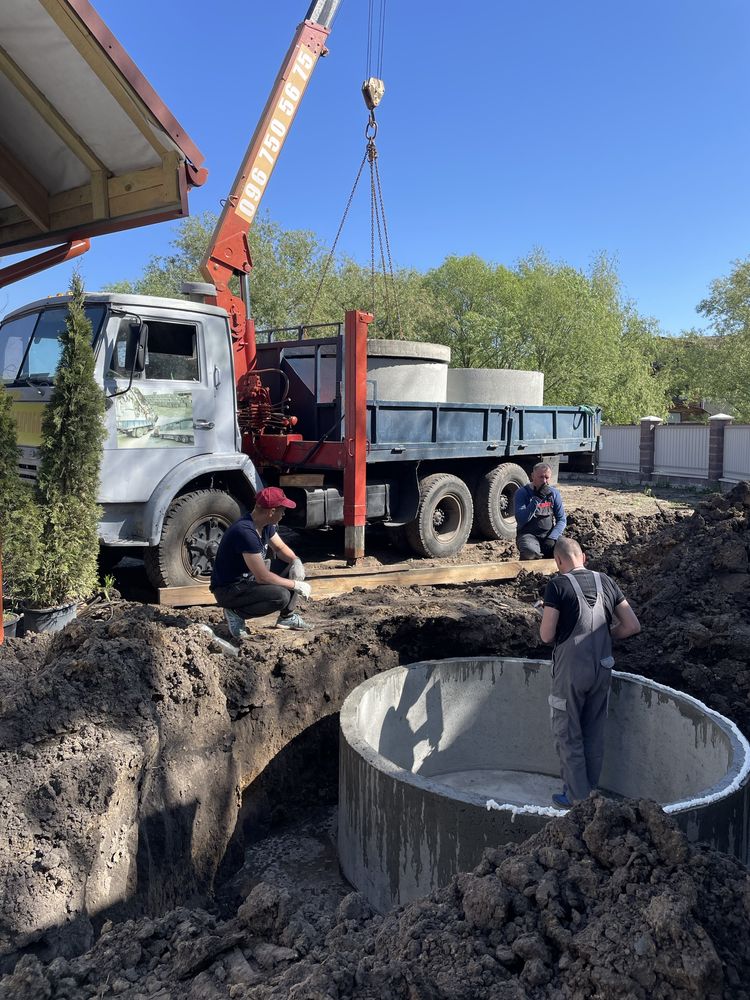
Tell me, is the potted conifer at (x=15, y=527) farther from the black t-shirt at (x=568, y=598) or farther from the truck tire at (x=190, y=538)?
the black t-shirt at (x=568, y=598)

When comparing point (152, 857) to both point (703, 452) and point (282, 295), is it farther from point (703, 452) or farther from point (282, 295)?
point (282, 295)

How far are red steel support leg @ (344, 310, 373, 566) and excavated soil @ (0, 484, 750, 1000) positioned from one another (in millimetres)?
1223

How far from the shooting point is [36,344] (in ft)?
20.8

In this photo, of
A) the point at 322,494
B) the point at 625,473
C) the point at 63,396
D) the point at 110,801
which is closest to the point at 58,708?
the point at 110,801

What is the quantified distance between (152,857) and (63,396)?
3241mm

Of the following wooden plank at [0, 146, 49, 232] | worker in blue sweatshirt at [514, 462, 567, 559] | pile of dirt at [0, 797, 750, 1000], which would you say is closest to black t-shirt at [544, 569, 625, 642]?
pile of dirt at [0, 797, 750, 1000]

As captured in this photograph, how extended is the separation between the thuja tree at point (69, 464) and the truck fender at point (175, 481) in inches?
27.0

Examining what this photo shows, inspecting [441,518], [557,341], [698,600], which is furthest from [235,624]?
[557,341]

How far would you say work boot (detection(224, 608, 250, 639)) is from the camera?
5379 millimetres

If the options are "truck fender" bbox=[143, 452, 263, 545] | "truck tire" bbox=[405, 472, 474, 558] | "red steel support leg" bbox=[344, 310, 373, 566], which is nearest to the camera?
"truck fender" bbox=[143, 452, 263, 545]

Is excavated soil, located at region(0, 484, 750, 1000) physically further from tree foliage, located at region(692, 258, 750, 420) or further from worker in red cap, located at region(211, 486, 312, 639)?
tree foliage, located at region(692, 258, 750, 420)

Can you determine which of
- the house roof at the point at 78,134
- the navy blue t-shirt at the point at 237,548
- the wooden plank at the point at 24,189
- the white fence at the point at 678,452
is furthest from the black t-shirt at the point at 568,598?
the white fence at the point at 678,452

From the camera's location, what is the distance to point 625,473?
22688mm

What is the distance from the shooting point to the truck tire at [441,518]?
29.7 ft
